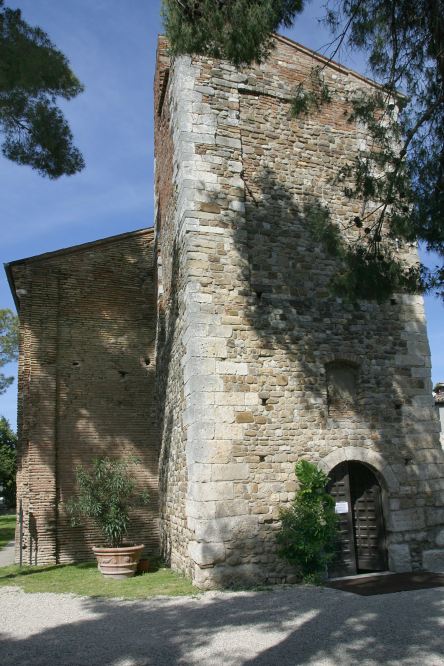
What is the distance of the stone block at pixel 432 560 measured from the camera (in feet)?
26.8

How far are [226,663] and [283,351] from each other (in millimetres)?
4728

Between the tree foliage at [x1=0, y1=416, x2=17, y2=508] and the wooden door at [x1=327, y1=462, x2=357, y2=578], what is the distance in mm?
25927

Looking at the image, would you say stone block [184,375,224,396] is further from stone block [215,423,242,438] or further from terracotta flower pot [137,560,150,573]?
terracotta flower pot [137,560,150,573]

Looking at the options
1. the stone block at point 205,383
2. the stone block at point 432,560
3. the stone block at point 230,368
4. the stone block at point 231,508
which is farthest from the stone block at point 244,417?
the stone block at point 432,560

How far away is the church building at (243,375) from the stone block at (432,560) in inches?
2.3

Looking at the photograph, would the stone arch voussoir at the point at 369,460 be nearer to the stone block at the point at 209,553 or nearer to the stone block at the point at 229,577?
the stone block at the point at 229,577

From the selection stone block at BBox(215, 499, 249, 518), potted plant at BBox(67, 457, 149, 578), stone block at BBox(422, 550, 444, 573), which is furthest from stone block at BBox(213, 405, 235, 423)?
stone block at BBox(422, 550, 444, 573)

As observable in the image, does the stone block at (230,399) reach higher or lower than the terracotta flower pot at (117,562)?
higher

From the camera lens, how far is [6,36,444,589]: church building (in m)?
7.52

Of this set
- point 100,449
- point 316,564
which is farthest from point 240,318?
point 100,449

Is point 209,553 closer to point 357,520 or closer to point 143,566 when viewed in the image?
point 143,566

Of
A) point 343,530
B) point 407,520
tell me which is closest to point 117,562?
point 343,530

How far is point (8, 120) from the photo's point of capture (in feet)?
25.4

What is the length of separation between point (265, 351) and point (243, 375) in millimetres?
558
